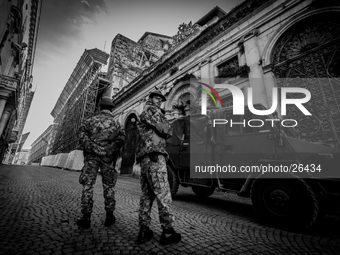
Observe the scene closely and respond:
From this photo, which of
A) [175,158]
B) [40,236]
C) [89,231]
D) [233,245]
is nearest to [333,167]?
[233,245]

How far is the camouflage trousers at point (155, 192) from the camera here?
2.06 metres

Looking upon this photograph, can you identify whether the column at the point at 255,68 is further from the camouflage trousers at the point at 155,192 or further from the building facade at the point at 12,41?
the building facade at the point at 12,41

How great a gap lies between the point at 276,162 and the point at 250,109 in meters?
1.29

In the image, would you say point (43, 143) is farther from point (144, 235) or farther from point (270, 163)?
point (270, 163)

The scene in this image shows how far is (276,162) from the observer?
10.2ft

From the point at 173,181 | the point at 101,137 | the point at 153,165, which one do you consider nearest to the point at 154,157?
the point at 153,165

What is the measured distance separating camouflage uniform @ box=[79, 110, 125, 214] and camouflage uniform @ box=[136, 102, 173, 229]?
2.01 ft

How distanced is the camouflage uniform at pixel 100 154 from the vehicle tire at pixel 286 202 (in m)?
2.63

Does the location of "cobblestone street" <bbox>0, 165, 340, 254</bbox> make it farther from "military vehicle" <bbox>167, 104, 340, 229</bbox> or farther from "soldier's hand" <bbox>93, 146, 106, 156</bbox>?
"soldier's hand" <bbox>93, 146, 106, 156</bbox>

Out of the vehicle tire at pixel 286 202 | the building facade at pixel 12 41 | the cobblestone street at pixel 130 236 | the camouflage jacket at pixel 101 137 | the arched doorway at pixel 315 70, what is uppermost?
the building facade at pixel 12 41

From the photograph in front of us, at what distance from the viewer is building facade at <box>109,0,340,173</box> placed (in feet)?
20.8

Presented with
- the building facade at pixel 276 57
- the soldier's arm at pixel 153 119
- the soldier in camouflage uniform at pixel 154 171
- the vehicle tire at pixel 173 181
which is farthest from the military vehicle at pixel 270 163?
the soldier's arm at pixel 153 119

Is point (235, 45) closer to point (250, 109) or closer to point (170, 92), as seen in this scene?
point (170, 92)

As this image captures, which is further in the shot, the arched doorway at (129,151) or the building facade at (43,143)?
the building facade at (43,143)
